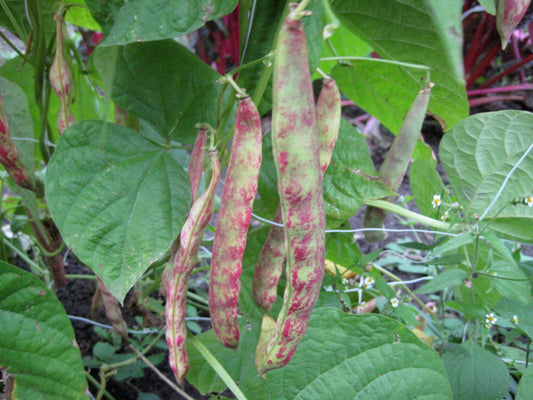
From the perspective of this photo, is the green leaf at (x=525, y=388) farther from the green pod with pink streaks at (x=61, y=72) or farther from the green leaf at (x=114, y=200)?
the green pod with pink streaks at (x=61, y=72)

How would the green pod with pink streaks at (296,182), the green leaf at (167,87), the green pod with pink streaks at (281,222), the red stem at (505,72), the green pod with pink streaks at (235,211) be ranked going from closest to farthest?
the green pod with pink streaks at (296,182)
the green pod with pink streaks at (235,211)
the green pod with pink streaks at (281,222)
the green leaf at (167,87)
the red stem at (505,72)

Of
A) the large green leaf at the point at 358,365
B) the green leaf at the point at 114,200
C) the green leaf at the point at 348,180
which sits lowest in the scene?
Result: the large green leaf at the point at 358,365

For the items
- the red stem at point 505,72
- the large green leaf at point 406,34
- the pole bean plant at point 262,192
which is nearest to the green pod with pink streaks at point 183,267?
the pole bean plant at point 262,192

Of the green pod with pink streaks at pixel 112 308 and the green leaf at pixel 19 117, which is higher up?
the green leaf at pixel 19 117

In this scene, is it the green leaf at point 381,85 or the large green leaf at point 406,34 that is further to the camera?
the green leaf at point 381,85

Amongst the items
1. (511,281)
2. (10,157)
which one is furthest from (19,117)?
(511,281)

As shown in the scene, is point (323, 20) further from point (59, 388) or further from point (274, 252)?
point (59, 388)

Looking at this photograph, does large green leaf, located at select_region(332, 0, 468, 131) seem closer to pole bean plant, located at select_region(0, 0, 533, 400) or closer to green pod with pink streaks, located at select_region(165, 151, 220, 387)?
pole bean plant, located at select_region(0, 0, 533, 400)

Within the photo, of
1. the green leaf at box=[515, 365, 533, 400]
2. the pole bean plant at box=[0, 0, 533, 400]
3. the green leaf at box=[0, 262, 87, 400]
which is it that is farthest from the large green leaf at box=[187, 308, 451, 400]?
the green leaf at box=[0, 262, 87, 400]

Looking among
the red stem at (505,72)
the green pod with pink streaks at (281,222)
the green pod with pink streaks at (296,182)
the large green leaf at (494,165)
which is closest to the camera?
the green pod with pink streaks at (296,182)
